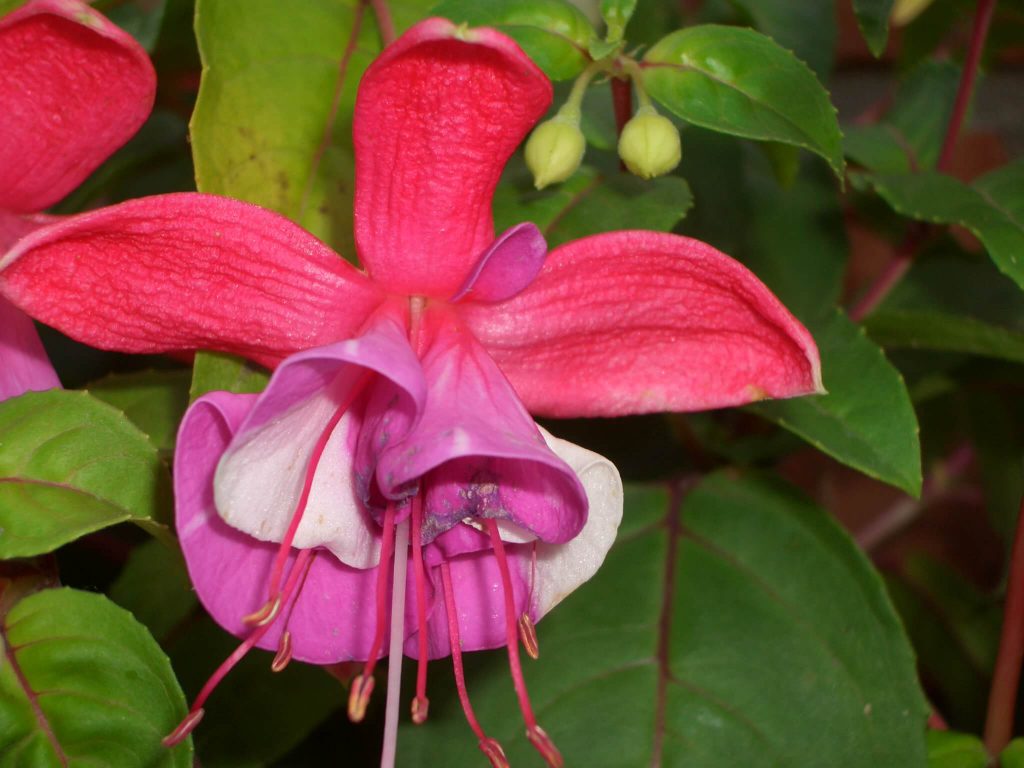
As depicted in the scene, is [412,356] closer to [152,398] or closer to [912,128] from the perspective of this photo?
[152,398]

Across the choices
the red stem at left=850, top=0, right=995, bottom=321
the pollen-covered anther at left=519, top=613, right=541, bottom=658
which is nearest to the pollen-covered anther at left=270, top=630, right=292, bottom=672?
the pollen-covered anther at left=519, top=613, right=541, bottom=658

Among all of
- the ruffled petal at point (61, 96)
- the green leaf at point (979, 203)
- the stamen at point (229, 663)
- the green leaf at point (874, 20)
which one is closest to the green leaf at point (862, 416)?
the green leaf at point (979, 203)

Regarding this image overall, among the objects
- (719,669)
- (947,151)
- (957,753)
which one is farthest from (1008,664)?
(947,151)

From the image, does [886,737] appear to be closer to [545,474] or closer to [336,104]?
[545,474]

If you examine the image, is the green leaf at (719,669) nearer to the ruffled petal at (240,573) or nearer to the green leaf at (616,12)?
the ruffled petal at (240,573)

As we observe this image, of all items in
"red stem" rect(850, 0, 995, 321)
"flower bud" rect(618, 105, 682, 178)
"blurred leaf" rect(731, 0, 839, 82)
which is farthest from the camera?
"blurred leaf" rect(731, 0, 839, 82)

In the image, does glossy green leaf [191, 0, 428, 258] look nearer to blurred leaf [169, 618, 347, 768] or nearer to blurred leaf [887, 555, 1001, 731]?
blurred leaf [169, 618, 347, 768]
